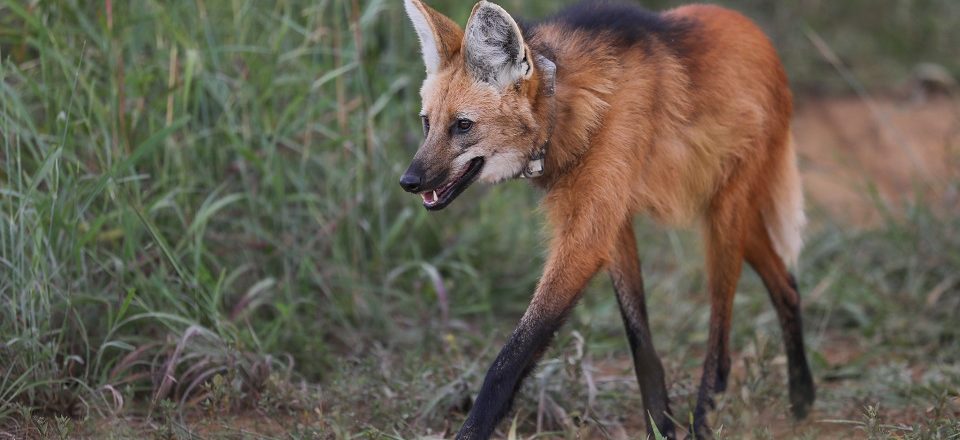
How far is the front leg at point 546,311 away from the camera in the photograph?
2807 millimetres

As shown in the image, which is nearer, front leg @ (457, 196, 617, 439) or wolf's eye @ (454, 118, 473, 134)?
front leg @ (457, 196, 617, 439)

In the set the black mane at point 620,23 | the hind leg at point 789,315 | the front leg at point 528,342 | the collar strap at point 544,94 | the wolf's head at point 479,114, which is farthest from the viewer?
the hind leg at point 789,315

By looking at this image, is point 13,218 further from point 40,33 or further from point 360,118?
point 360,118

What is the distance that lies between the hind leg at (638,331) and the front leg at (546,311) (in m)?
0.34

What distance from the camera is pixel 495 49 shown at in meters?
2.92

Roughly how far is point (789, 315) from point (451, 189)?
1493 millimetres

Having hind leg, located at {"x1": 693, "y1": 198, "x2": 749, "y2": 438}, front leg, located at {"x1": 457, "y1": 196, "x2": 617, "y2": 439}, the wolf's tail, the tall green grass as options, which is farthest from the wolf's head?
the wolf's tail

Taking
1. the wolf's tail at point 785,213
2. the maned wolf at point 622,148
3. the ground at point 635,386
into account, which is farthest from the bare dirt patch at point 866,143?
the maned wolf at point 622,148

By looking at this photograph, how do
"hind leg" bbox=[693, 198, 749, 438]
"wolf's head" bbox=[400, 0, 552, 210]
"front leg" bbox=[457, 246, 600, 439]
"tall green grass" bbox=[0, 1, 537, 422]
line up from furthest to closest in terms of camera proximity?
"hind leg" bbox=[693, 198, 749, 438] < "tall green grass" bbox=[0, 1, 537, 422] < "wolf's head" bbox=[400, 0, 552, 210] < "front leg" bbox=[457, 246, 600, 439]

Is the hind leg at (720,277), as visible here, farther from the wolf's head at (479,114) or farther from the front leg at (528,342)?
the wolf's head at (479,114)

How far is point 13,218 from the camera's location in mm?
3232

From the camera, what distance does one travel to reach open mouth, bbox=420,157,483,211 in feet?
9.71

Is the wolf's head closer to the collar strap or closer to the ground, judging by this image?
the collar strap

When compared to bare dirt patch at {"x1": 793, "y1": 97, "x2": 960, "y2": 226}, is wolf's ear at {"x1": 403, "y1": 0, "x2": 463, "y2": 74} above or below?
above
